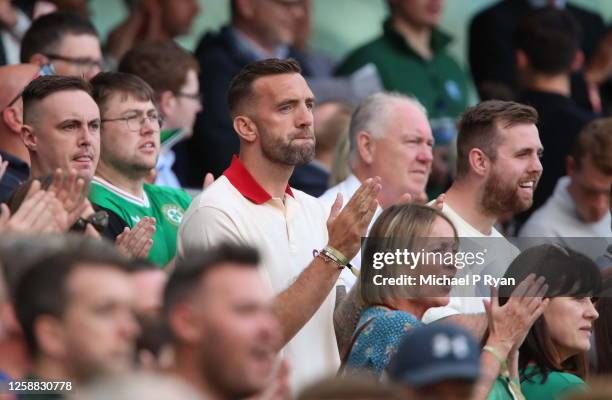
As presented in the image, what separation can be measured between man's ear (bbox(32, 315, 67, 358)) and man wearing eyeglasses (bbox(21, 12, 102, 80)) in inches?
170

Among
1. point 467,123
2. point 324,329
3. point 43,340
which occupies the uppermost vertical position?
point 467,123

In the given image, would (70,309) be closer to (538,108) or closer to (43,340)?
(43,340)

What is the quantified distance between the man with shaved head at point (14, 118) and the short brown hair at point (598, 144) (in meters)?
3.45

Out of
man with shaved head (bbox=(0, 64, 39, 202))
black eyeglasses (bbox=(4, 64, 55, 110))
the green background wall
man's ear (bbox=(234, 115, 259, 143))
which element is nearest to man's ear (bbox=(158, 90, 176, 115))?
black eyeglasses (bbox=(4, 64, 55, 110))

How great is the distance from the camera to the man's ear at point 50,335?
16.3 ft

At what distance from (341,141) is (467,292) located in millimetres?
1842

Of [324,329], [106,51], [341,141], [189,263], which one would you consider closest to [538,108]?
[341,141]

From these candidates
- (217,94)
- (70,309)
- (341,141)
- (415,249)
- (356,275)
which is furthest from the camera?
(217,94)

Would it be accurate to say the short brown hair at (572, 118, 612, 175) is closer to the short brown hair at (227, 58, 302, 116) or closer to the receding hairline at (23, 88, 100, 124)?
the short brown hair at (227, 58, 302, 116)

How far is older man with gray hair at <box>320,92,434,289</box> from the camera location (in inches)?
352

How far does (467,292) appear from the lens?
7.86m

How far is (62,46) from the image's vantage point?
924 centimetres

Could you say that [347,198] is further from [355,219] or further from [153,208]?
[355,219]

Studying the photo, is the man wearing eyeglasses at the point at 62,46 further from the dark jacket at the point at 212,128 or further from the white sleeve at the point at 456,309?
the white sleeve at the point at 456,309
